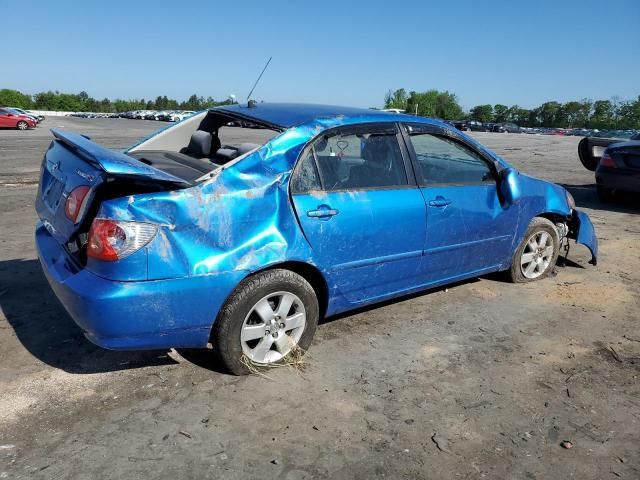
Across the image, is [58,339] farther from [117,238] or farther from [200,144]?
[200,144]

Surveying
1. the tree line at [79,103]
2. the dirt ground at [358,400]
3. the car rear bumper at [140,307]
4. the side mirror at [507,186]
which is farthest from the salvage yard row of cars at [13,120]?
the tree line at [79,103]

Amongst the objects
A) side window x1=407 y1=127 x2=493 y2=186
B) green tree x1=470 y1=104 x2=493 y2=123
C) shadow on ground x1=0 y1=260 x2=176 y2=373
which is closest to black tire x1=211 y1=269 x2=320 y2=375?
shadow on ground x1=0 y1=260 x2=176 y2=373

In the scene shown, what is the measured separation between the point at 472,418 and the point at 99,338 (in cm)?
207

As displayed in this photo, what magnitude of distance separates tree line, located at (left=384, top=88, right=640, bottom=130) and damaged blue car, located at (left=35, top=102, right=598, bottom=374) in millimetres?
101281

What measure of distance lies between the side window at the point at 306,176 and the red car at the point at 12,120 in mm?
32053

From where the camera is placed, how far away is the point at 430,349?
3.81 meters

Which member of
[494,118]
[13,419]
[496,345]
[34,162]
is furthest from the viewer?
[494,118]

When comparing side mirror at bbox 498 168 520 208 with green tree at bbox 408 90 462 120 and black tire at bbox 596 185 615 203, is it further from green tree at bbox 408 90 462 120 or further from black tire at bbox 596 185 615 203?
green tree at bbox 408 90 462 120

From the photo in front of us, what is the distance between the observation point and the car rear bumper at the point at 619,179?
28.6ft

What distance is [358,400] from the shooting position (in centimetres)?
313

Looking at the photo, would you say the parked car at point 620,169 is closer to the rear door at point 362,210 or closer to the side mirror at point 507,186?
the side mirror at point 507,186

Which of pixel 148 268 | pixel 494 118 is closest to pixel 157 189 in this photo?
pixel 148 268

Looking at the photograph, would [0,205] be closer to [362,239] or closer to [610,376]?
[362,239]

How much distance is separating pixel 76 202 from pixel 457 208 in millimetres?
2668
